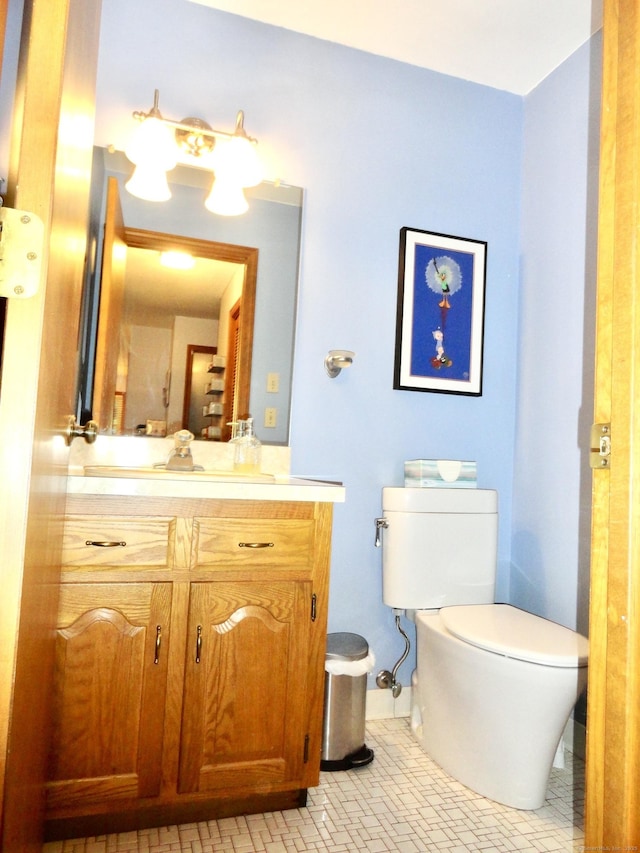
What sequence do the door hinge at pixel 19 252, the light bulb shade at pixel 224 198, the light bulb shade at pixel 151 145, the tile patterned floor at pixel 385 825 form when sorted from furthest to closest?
the light bulb shade at pixel 224 198 < the light bulb shade at pixel 151 145 < the tile patterned floor at pixel 385 825 < the door hinge at pixel 19 252

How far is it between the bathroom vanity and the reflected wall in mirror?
1.84 feet

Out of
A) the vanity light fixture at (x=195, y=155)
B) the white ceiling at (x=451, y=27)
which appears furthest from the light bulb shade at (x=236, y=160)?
the white ceiling at (x=451, y=27)

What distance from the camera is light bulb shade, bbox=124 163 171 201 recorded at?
185 centimetres

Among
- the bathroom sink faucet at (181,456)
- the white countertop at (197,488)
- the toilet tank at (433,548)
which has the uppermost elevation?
the bathroom sink faucet at (181,456)

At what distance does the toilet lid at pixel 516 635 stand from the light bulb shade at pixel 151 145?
5.55 feet

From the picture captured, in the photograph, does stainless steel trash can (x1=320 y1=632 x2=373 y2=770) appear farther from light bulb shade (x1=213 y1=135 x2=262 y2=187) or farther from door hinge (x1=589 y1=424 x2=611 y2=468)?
light bulb shade (x1=213 y1=135 x2=262 y2=187)

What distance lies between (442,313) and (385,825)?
1674 millimetres

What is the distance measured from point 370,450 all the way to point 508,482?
2.06 feet

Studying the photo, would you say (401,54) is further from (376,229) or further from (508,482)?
(508,482)

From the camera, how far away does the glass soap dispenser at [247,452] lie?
1.91 metres

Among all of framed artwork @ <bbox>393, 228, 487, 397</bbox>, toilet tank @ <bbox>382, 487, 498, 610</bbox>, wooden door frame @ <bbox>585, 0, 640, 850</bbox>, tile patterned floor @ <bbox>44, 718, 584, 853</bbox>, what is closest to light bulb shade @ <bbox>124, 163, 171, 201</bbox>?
framed artwork @ <bbox>393, 228, 487, 397</bbox>

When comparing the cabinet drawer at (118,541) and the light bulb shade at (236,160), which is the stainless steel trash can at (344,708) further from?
the light bulb shade at (236,160)

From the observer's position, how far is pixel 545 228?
2221 millimetres

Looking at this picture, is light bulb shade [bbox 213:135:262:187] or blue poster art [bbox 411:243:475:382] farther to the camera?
blue poster art [bbox 411:243:475:382]
